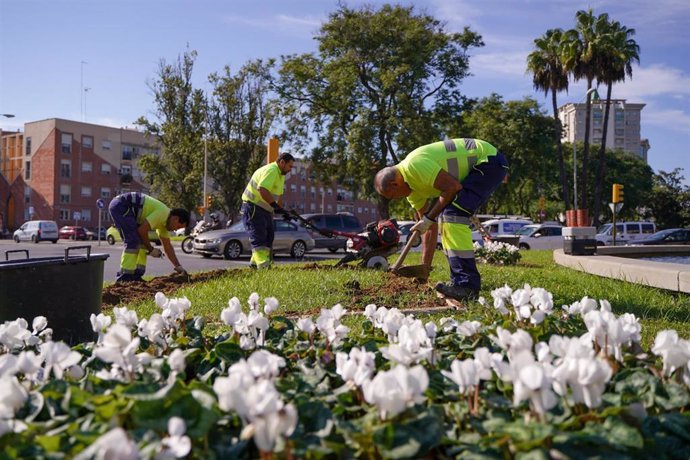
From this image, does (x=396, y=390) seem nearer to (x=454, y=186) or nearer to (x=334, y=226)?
(x=454, y=186)

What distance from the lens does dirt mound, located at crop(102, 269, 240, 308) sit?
7145 mm

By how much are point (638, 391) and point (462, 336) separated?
3.23ft

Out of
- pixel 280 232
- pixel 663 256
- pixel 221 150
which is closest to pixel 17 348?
pixel 663 256

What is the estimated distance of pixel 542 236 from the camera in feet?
95.3

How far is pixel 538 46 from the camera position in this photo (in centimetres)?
3800

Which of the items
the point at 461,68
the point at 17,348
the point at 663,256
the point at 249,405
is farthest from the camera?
the point at 461,68

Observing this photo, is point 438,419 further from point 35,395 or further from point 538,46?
point 538,46

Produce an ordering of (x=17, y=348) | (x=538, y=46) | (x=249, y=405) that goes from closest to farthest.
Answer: (x=249, y=405) < (x=17, y=348) < (x=538, y=46)

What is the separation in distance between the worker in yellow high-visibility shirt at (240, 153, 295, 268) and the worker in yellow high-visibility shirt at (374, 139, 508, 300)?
3414mm

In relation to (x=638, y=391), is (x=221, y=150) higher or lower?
higher

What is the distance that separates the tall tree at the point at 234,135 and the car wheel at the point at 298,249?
18454 millimetres

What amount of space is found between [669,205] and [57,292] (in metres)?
68.3

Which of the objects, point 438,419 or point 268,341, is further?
point 268,341

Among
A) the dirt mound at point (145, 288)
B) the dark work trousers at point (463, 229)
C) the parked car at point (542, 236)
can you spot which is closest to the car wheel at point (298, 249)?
the parked car at point (542, 236)
